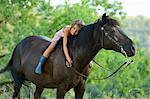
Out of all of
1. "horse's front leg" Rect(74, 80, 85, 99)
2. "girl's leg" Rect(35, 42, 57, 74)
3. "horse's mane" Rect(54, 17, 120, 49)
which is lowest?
"horse's front leg" Rect(74, 80, 85, 99)

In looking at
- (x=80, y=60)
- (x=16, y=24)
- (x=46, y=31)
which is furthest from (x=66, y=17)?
(x=80, y=60)

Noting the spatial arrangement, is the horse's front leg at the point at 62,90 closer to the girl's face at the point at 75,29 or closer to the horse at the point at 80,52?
the horse at the point at 80,52

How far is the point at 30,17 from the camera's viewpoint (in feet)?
73.3

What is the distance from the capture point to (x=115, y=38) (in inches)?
238

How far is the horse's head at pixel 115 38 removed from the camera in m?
5.93

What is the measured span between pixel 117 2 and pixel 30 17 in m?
13.4

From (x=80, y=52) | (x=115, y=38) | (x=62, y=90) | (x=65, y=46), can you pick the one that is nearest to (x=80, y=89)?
(x=62, y=90)

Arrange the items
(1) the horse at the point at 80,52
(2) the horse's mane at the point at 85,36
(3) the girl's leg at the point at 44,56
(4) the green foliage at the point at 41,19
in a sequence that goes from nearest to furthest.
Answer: (1) the horse at the point at 80,52
(2) the horse's mane at the point at 85,36
(3) the girl's leg at the point at 44,56
(4) the green foliage at the point at 41,19

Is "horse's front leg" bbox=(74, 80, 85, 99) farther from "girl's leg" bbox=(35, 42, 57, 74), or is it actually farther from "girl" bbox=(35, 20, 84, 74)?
"girl's leg" bbox=(35, 42, 57, 74)

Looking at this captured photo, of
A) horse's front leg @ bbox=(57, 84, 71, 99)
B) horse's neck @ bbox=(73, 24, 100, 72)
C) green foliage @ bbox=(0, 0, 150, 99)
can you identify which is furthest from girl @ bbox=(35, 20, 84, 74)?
green foliage @ bbox=(0, 0, 150, 99)

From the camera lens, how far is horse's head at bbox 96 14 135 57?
5.93m

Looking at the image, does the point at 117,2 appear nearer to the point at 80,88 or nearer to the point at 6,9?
the point at 6,9

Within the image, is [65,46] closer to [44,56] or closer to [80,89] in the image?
[44,56]

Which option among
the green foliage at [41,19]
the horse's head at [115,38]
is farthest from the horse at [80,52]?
the green foliage at [41,19]
